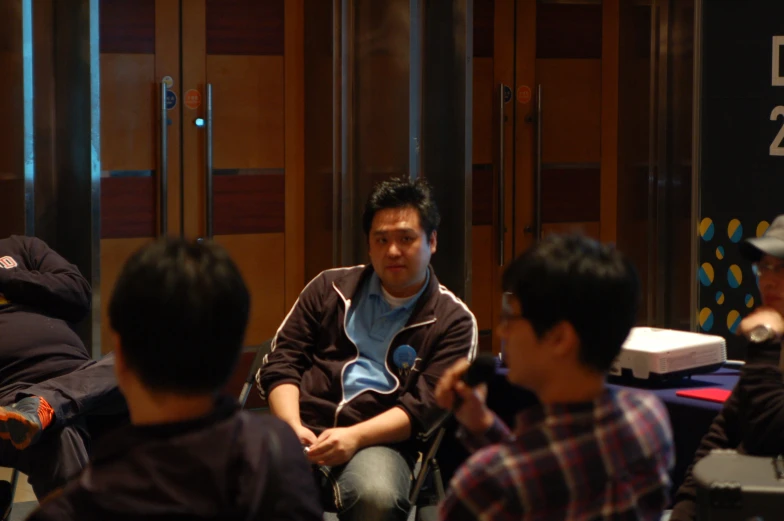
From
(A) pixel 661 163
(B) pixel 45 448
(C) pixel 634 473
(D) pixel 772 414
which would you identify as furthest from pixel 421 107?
(C) pixel 634 473

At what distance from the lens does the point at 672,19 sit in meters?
5.38

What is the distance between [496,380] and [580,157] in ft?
10.3

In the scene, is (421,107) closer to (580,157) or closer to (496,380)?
(580,157)

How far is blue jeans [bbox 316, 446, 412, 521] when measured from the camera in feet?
9.26

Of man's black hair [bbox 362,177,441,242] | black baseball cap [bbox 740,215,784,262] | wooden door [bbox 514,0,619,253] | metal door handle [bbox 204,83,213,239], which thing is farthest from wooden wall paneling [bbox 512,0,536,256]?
black baseball cap [bbox 740,215,784,262]

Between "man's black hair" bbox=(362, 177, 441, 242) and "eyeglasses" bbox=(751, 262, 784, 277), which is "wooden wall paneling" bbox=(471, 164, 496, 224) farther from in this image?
"eyeglasses" bbox=(751, 262, 784, 277)

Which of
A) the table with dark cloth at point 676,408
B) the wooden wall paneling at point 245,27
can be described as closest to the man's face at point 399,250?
the table with dark cloth at point 676,408

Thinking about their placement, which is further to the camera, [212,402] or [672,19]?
[672,19]

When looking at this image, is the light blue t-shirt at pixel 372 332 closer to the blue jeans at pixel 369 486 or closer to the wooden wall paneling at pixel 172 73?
the blue jeans at pixel 369 486

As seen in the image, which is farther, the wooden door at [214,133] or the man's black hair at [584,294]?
the wooden door at [214,133]

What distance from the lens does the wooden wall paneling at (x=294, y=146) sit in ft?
17.6

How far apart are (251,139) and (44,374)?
2.24 m

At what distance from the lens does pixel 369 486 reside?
2830mm

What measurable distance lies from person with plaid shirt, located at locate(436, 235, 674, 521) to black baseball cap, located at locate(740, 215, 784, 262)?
109cm
